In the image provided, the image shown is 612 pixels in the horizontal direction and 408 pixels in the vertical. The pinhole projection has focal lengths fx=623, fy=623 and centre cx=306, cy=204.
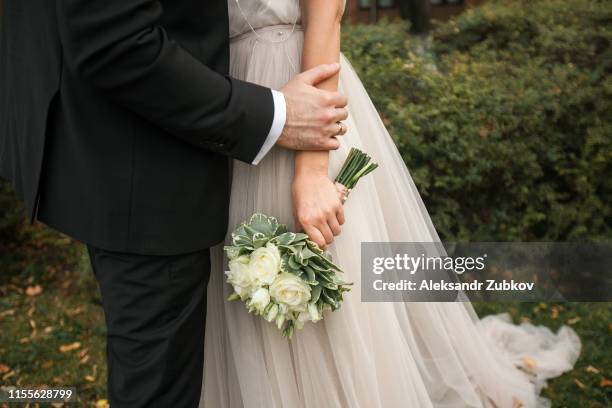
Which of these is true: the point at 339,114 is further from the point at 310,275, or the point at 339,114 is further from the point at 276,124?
the point at 310,275

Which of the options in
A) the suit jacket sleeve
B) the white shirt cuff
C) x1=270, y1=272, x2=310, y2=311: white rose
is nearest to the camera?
the suit jacket sleeve

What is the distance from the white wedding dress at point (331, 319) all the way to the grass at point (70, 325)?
1.02 metres

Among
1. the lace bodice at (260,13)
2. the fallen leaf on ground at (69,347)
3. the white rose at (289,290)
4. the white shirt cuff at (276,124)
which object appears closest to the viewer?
the white shirt cuff at (276,124)

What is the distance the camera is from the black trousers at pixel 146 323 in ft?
4.78

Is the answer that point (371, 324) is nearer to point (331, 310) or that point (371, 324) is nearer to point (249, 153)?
point (331, 310)

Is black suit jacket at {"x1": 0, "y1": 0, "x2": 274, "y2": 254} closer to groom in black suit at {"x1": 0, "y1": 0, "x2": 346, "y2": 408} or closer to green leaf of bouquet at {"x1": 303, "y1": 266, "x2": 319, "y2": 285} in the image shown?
groom in black suit at {"x1": 0, "y1": 0, "x2": 346, "y2": 408}

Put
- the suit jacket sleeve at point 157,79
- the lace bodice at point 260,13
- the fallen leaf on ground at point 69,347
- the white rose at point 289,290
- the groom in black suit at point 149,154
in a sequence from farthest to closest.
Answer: the fallen leaf on ground at point 69,347, the lace bodice at point 260,13, the white rose at point 289,290, the groom in black suit at point 149,154, the suit jacket sleeve at point 157,79

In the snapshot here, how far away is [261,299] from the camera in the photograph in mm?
1592

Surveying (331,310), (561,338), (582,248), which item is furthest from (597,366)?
(331,310)

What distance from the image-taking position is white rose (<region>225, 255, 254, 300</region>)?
5.28ft

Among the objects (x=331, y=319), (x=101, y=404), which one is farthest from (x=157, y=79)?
(x=101, y=404)

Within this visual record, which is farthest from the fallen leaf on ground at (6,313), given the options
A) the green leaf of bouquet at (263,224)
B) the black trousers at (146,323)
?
the green leaf of bouquet at (263,224)

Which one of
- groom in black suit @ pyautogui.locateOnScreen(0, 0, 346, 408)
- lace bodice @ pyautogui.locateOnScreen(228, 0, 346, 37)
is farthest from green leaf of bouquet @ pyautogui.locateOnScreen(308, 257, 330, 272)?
lace bodice @ pyautogui.locateOnScreen(228, 0, 346, 37)

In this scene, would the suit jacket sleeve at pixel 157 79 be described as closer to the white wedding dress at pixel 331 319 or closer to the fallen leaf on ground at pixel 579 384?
the white wedding dress at pixel 331 319
